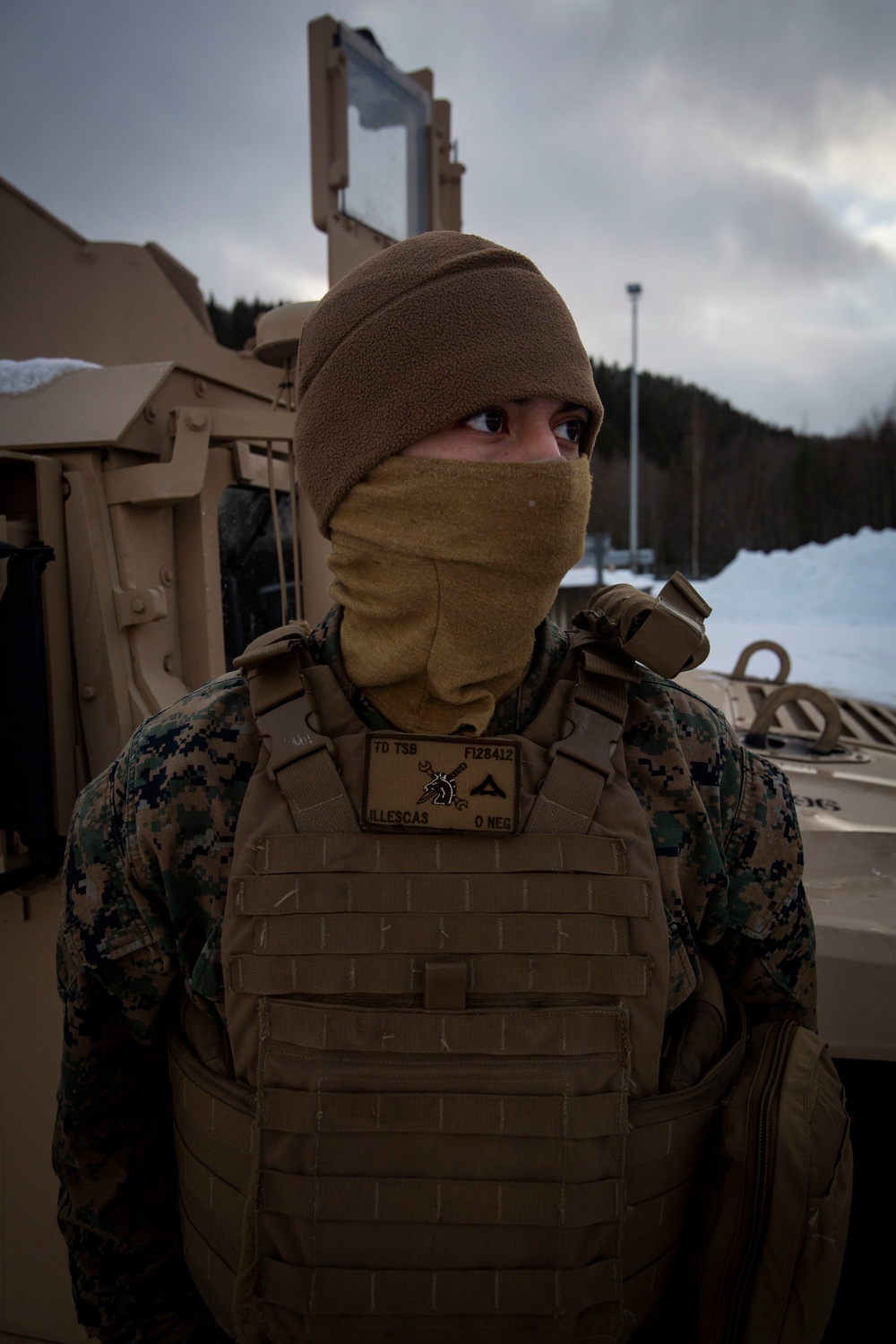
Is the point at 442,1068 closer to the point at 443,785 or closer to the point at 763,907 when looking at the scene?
the point at 443,785

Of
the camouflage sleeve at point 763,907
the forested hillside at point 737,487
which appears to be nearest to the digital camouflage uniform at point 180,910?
the camouflage sleeve at point 763,907

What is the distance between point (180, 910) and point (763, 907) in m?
0.80

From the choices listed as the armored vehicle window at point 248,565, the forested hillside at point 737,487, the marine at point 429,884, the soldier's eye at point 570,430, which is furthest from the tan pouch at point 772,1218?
the forested hillside at point 737,487

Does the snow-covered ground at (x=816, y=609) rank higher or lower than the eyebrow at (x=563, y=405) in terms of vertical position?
lower

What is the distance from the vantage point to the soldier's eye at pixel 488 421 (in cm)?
109

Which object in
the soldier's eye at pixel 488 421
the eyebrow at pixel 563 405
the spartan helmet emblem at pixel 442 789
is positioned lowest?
the spartan helmet emblem at pixel 442 789

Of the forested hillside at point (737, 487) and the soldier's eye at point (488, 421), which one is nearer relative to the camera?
the soldier's eye at point (488, 421)

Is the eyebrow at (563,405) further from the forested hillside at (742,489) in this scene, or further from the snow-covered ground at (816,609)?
the forested hillside at (742,489)

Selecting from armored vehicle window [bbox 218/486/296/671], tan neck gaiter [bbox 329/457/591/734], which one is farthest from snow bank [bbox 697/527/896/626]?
tan neck gaiter [bbox 329/457/591/734]

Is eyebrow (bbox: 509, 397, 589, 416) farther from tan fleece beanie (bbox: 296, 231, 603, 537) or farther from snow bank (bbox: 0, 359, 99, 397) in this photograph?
snow bank (bbox: 0, 359, 99, 397)

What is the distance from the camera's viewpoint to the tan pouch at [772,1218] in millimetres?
1061

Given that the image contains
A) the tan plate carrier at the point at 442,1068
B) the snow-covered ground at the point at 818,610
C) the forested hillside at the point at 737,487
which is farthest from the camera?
the forested hillside at the point at 737,487

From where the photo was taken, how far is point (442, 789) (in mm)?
1042

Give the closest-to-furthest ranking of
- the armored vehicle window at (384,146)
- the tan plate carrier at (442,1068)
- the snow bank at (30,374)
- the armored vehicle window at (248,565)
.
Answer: the tan plate carrier at (442,1068) → the snow bank at (30,374) → the armored vehicle window at (248,565) → the armored vehicle window at (384,146)
